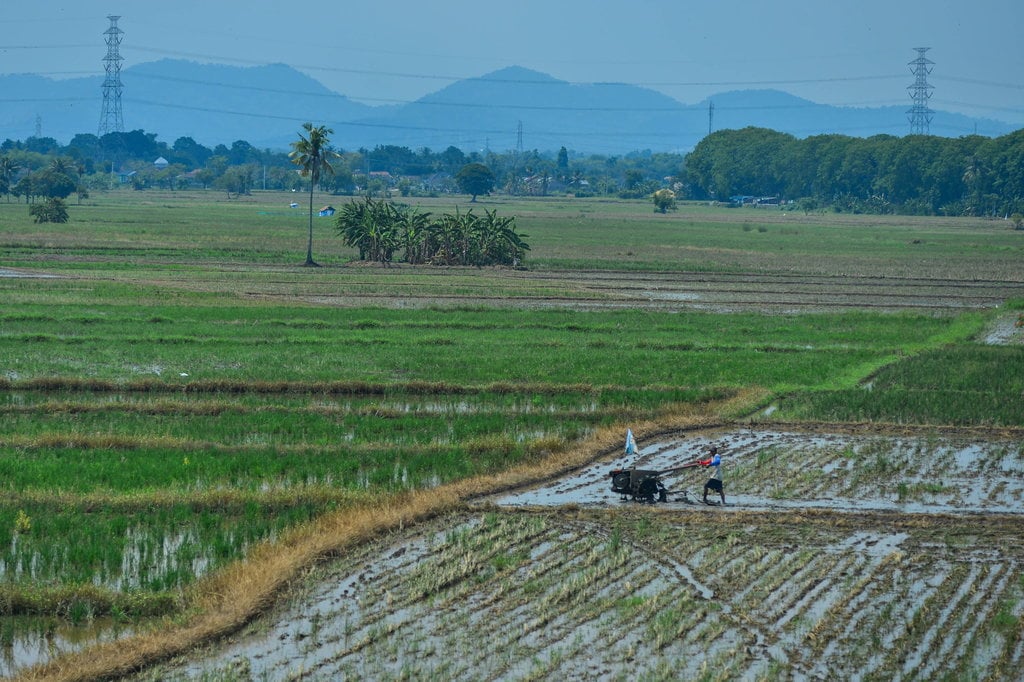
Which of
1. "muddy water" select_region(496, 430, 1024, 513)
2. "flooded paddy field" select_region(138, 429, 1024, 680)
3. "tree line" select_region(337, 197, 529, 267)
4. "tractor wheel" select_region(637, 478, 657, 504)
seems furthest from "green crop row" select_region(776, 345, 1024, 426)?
"tree line" select_region(337, 197, 529, 267)

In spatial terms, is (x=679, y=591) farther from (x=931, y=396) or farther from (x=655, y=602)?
(x=931, y=396)

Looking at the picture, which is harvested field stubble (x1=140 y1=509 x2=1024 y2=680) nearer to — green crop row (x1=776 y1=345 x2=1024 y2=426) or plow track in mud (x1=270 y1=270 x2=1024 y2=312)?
green crop row (x1=776 y1=345 x2=1024 y2=426)

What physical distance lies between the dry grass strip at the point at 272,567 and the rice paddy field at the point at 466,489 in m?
0.04

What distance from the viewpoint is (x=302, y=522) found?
14469 millimetres

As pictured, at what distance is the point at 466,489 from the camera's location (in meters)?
16.2

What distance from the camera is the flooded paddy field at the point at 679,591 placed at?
34.1 feet

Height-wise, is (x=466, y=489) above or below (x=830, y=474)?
below

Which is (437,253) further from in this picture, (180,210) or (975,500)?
(180,210)

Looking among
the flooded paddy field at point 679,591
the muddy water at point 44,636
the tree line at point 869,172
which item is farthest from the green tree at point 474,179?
the muddy water at point 44,636

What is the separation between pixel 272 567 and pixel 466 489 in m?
4.24

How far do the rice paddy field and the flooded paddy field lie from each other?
48mm

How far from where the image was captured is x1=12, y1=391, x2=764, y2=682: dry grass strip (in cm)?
1015

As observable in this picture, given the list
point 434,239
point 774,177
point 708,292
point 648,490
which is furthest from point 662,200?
point 648,490

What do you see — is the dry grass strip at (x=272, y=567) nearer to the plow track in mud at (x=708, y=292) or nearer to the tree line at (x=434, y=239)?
the plow track in mud at (x=708, y=292)
